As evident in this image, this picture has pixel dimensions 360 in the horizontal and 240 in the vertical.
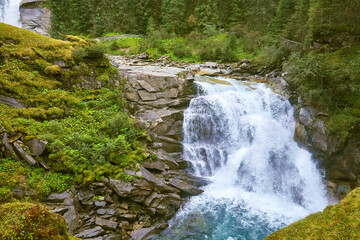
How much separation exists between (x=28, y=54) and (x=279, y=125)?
17.7 m

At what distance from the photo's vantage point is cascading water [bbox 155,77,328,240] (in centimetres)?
1147

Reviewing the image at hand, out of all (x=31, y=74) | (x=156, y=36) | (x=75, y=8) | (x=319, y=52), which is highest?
(x=75, y=8)

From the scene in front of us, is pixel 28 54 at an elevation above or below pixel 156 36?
below

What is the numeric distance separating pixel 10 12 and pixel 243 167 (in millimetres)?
38252

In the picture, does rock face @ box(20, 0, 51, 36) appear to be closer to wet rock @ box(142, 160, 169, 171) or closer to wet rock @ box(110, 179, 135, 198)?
wet rock @ box(142, 160, 169, 171)

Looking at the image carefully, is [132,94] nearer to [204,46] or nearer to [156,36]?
[204,46]

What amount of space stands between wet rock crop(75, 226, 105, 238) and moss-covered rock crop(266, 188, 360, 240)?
6.92 m

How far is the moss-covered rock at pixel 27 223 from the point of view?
356cm

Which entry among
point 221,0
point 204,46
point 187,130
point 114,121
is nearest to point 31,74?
point 114,121

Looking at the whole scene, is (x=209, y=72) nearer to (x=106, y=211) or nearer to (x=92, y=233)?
(x=106, y=211)

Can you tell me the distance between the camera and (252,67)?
24.9 meters

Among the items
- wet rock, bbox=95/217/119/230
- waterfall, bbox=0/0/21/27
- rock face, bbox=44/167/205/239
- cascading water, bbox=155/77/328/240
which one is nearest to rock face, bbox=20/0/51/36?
waterfall, bbox=0/0/21/27

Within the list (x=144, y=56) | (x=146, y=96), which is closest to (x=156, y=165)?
(x=146, y=96)

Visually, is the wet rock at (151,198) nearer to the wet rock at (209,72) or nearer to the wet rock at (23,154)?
the wet rock at (23,154)
